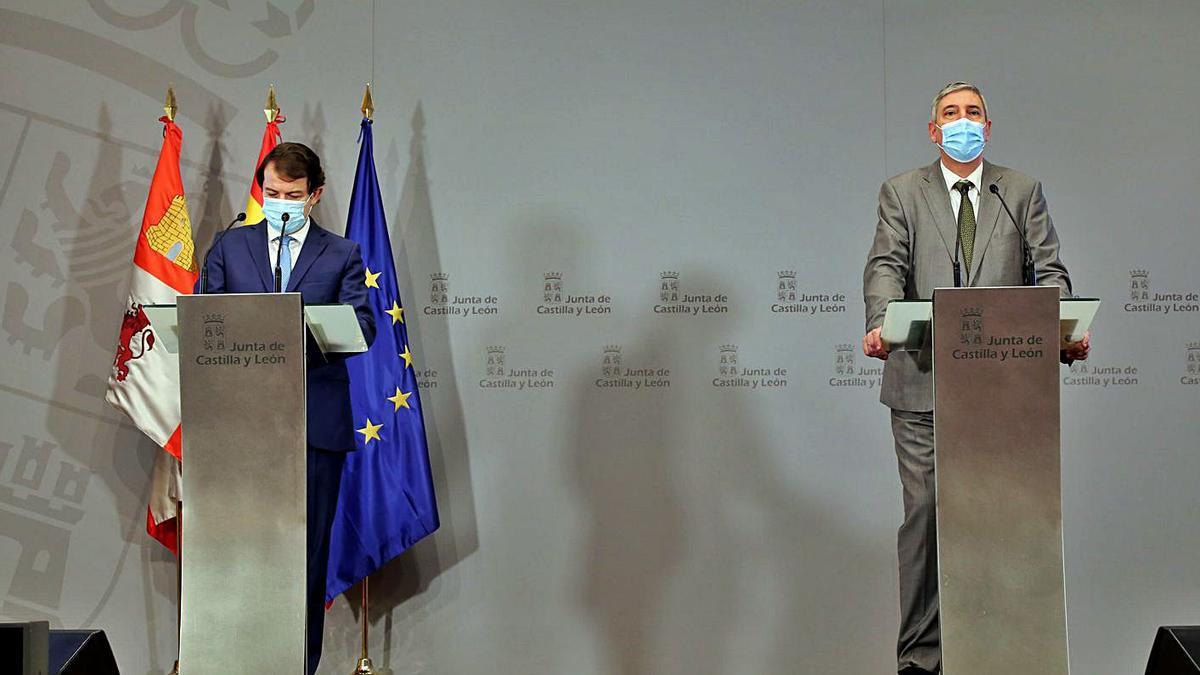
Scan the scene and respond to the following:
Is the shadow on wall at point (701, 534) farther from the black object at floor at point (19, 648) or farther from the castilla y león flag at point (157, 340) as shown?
the black object at floor at point (19, 648)

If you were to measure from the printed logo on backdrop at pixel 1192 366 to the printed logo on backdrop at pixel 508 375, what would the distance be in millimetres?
2516

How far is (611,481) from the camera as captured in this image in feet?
15.4

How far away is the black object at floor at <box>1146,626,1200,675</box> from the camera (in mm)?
2506

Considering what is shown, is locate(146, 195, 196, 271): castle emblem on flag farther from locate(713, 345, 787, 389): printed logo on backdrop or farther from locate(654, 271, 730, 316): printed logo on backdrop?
locate(713, 345, 787, 389): printed logo on backdrop

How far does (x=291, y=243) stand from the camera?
362 centimetres

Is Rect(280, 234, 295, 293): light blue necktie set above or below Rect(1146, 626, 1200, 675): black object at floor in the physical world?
above

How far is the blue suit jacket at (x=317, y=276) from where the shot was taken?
3453 millimetres

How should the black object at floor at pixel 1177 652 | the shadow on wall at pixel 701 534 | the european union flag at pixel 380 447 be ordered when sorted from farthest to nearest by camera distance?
the shadow on wall at pixel 701 534
the european union flag at pixel 380 447
the black object at floor at pixel 1177 652

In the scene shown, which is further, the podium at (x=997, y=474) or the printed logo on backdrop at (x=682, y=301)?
the printed logo on backdrop at (x=682, y=301)

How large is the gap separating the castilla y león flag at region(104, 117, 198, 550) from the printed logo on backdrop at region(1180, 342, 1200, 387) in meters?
3.89

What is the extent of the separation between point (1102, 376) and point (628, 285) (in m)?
1.92

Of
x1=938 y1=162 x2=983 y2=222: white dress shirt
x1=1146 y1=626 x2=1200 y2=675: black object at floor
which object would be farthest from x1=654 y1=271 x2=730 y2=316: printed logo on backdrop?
x1=1146 y1=626 x2=1200 y2=675: black object at floor

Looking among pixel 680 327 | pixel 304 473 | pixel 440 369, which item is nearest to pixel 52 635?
pixel 304 473

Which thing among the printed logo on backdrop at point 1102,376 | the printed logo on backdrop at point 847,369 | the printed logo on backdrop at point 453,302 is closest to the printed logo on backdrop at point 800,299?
the printed logo on backdrop at point 847,369
